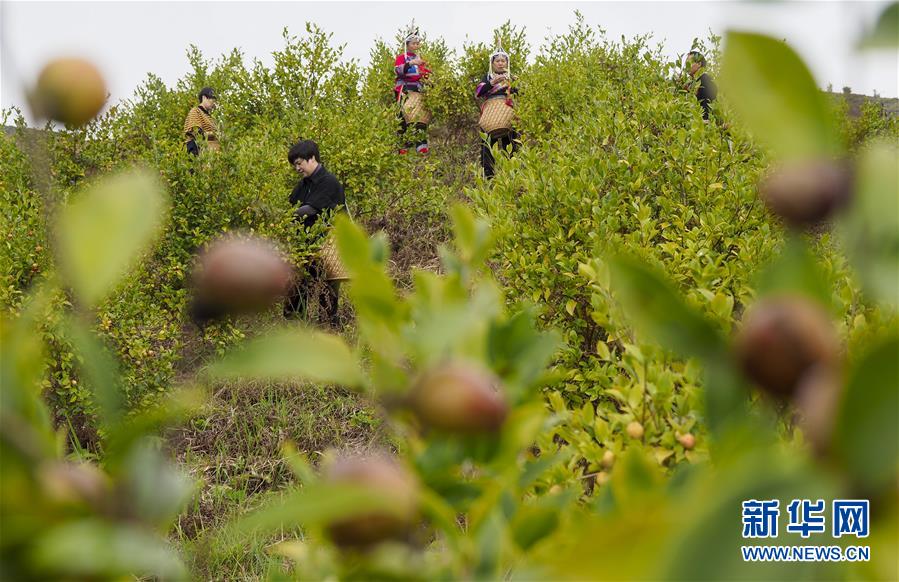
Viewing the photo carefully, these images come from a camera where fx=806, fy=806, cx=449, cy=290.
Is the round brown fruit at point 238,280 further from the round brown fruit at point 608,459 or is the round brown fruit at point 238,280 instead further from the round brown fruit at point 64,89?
the round brown fruit at point 608,459

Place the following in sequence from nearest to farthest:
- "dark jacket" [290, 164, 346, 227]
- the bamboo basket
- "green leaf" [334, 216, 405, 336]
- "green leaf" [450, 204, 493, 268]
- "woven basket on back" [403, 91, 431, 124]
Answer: "green leaf" [334, 216, 405, 336], "green leaf" [450, 204, 493, 268], "dark jacket" [290, 164, 346, 227], the bamboo basket, "woven basket on back" [403, 91, 431, 124]

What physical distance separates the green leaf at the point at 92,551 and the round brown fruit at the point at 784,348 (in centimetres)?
29

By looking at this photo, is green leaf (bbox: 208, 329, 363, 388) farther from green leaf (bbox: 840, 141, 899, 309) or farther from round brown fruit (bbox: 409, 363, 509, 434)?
green leaf (bbox: 840, 141, 899, 309)

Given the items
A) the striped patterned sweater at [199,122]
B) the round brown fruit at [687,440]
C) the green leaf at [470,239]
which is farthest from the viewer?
the striped patterned sweater at [199,122]

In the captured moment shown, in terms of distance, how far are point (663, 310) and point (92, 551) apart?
0.29m

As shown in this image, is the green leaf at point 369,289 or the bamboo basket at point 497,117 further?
the bamboo basket at point 497,117

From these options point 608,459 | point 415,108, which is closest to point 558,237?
point 608,459

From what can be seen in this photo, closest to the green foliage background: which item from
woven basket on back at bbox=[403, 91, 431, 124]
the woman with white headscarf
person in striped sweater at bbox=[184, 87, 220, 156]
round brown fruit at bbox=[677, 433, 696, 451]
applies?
round brown fruit at bbox=[677, 433, 696, 451]

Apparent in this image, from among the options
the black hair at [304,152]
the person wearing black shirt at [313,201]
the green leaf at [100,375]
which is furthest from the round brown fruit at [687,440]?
the black hair at [304,152]

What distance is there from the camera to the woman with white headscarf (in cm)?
725

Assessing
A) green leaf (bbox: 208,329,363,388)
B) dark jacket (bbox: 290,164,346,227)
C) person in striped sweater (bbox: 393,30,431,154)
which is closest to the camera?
green leaf (bbox: 208,329,363,388)

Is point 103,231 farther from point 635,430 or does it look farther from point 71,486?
point 635,430

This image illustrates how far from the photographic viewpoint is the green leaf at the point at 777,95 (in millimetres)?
368

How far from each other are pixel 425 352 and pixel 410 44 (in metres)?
8.13
